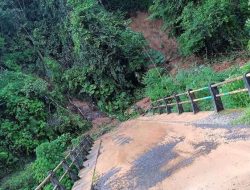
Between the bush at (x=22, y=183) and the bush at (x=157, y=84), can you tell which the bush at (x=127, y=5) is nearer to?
the bush at (x=157, y=84)

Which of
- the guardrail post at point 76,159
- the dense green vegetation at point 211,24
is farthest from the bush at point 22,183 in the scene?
the dense green vegetation at point 211,24

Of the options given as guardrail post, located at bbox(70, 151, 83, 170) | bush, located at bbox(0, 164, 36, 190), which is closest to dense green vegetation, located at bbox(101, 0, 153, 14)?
bush, located at bbox(0, 164, 36, 190)

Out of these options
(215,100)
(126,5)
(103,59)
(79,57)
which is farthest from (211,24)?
(126,5)

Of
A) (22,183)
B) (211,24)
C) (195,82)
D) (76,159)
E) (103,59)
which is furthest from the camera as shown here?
(103,59)

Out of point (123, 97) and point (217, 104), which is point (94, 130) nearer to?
point (123, 97)

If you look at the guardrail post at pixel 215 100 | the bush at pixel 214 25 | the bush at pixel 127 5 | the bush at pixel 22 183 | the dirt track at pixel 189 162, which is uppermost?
the bush at pixel 127 5

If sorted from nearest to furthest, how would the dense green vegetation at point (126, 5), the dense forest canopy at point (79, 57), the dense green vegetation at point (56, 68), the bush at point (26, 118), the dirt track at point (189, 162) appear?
the dirt track at point (189, 162), the bush at point (26, 118), the dense forest canopy at point (79, 57), the dense green vegetation at point (56, 68), the dense green vegetation at point (126, 5)

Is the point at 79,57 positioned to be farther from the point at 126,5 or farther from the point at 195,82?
the point at 195,82
